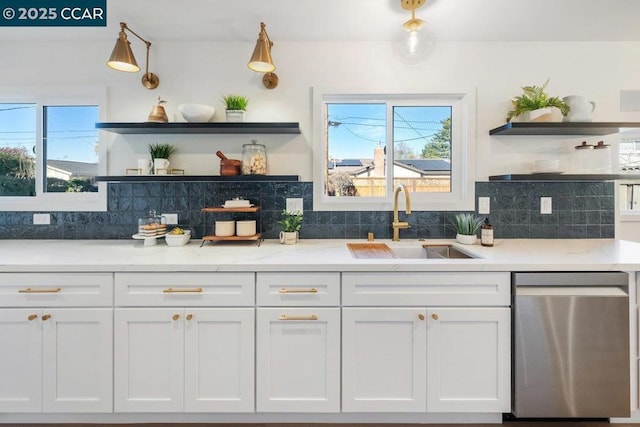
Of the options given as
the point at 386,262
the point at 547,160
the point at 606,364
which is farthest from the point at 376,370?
the point at 547,160

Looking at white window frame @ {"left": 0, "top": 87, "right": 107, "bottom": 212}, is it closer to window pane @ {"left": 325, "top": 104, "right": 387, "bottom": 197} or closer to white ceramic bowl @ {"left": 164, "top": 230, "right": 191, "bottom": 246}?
white ceramic bowl @ {"left": 164, "top": 230, "right": 191, "bottom": 246}

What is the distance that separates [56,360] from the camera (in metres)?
1.61

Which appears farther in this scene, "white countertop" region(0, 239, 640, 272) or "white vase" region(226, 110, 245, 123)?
"white vase" region(226, 110, 245, 123)

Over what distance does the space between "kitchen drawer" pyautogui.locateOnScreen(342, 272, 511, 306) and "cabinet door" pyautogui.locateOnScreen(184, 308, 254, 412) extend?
0.56 m

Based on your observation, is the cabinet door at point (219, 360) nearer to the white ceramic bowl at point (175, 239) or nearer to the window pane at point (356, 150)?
the white ceramic bowl at point (175, 239)

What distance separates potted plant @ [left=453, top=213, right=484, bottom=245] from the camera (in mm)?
2166

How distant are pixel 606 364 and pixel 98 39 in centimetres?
371

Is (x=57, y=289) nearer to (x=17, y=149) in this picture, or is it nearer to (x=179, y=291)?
(x=179, y=291)

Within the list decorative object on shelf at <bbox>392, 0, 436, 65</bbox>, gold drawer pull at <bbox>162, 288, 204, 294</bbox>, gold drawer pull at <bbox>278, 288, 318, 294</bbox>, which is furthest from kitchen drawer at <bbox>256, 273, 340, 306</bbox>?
decorative object on shelf at <bbox>392, 0, 436, 65</bbox>

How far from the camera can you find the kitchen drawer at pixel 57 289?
63.0 inches

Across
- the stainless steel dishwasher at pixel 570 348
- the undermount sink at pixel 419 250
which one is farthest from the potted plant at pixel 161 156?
the stainless steel dishwasher at pixel 570 348

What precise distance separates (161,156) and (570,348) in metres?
2.71

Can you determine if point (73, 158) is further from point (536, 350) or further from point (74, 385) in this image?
point (536, 350)

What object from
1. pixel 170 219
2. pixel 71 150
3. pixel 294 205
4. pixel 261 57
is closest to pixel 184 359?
pixel 170 219
